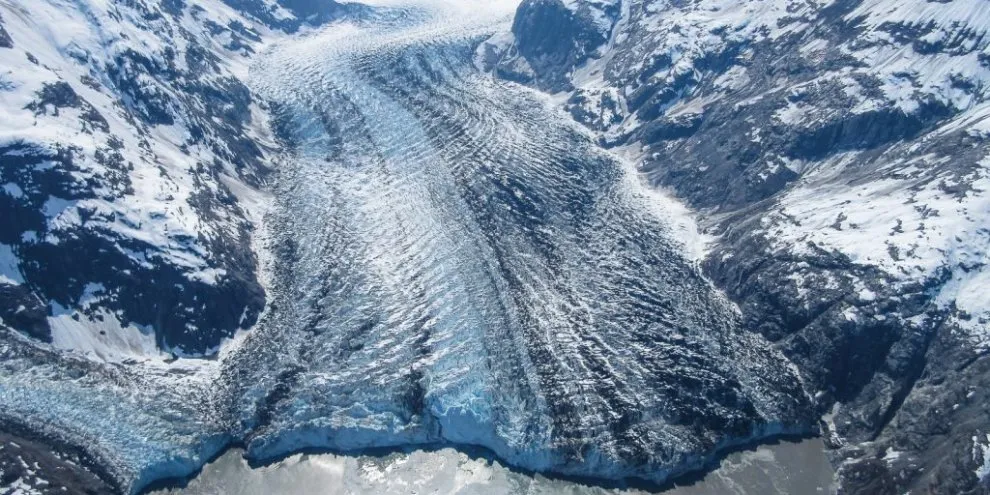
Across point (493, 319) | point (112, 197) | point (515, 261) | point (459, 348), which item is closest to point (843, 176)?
point (515, 261)

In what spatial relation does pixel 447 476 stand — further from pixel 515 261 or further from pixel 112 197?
pixel 112 197

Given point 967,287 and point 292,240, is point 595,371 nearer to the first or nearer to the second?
point 967,287

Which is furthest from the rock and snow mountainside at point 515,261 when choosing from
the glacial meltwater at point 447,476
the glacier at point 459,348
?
the glacial meltwater at point 447,476

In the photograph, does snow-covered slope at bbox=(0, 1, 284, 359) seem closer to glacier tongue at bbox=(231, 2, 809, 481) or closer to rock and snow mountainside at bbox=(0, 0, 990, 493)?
rock and snow mountainside at bbox=(0, 0, 990, 493)

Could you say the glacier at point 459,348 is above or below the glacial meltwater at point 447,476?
above

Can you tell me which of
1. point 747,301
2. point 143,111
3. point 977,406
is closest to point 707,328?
point 747,301

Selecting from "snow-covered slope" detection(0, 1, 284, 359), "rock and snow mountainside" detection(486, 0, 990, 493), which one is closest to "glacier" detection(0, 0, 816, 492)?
"snow-covered slope" detection(0, 1, 284, 359)

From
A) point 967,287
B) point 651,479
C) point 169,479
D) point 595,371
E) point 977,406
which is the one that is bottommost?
point 169,479

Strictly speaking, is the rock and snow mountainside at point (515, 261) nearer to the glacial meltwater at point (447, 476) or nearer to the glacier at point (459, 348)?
the glacier at point (459, 348)
